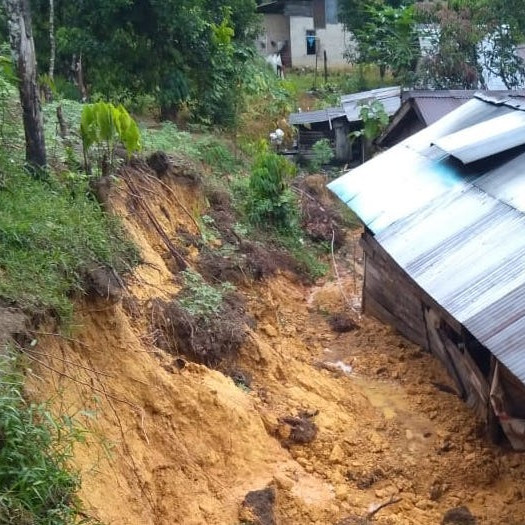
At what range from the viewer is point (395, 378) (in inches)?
321

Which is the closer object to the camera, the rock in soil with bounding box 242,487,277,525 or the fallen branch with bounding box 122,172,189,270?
the rock in soil with bounding box 242,487,277,525

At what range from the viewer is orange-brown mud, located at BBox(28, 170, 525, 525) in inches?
190

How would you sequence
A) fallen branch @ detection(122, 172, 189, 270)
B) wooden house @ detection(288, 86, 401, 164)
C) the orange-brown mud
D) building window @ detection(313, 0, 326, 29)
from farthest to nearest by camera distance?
1. building window @ detection(313, 0, 326, 29)
2. wooden house @ detection(288, 86, 401, 164)
3. fallen branch @ detection(122, 172, 189, 270)
4. the orange-brown mud

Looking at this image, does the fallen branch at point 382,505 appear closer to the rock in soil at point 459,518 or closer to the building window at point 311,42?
the rock in soil at point 459,518

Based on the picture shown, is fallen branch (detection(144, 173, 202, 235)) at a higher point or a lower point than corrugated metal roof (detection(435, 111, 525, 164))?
lower

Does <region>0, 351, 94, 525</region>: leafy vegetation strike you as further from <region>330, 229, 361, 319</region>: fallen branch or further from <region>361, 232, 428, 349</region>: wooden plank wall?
<region>330, 229, 361, 319</region>: fallen branch

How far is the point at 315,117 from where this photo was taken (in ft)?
61.8

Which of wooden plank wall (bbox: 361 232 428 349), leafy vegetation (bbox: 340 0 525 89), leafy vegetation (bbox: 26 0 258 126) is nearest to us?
wooden plank wall (bbox: 361 232 428 349)

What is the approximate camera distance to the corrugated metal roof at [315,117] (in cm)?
1861

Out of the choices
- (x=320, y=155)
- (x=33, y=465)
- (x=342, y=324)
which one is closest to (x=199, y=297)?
(x=342, y=324)

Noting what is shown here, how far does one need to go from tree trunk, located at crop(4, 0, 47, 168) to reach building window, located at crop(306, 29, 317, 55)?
2640 cm

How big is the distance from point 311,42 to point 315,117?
555 inches

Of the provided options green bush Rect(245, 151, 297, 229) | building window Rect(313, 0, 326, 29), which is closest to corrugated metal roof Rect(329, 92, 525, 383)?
green bush Rect(245, 151, 297, 229)

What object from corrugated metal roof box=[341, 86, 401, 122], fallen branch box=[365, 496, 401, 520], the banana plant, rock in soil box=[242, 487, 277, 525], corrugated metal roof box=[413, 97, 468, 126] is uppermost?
the banana plant
